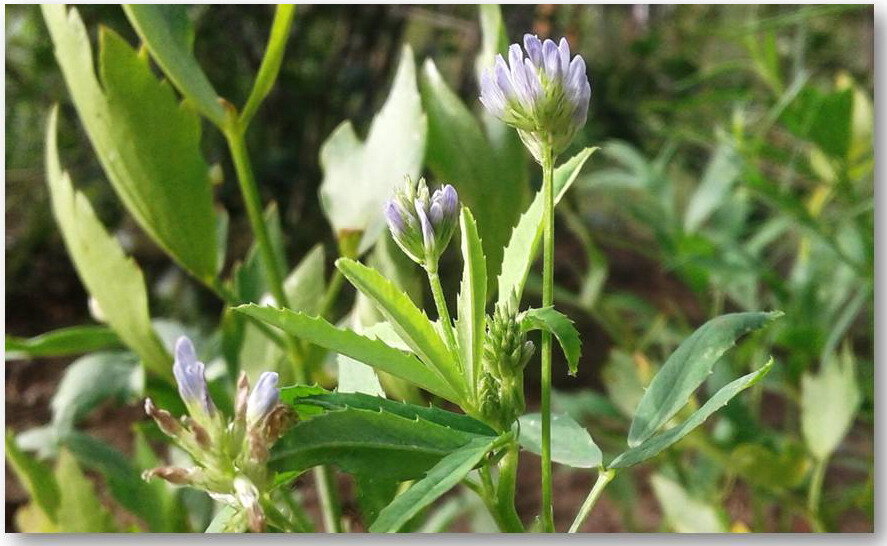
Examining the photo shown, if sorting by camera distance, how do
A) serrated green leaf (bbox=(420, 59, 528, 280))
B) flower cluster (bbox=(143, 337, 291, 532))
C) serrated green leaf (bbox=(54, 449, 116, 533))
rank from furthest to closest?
serrated green leaf (bbox=(54, 449, 116, 533)), serrated green leaf (bbox=(420, 59, 528, 280)), flower cluster (bbox=(143, 337, 291, 532))

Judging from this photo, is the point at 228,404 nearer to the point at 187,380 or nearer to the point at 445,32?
the point at 187,380

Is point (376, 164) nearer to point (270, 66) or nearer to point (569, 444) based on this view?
point (270, 66)

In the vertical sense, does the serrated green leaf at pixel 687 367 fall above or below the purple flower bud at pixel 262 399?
below

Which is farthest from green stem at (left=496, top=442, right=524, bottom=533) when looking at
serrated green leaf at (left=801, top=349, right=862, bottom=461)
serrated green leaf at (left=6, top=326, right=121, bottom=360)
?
serrated green leaf at (left=801, top=349, right=862, bottom=461)

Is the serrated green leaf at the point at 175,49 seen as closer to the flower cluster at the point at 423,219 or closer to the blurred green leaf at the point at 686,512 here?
the flower cluster at the point at 423,219

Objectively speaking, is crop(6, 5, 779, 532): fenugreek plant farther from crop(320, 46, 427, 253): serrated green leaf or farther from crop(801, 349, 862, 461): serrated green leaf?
crop(801, 349, 862, 461): serrated green leaf

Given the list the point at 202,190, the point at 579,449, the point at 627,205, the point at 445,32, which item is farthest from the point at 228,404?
the point at 445,32

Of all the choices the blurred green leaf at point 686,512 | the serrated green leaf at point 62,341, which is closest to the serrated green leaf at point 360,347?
the serrated green leaf at point 62,341
